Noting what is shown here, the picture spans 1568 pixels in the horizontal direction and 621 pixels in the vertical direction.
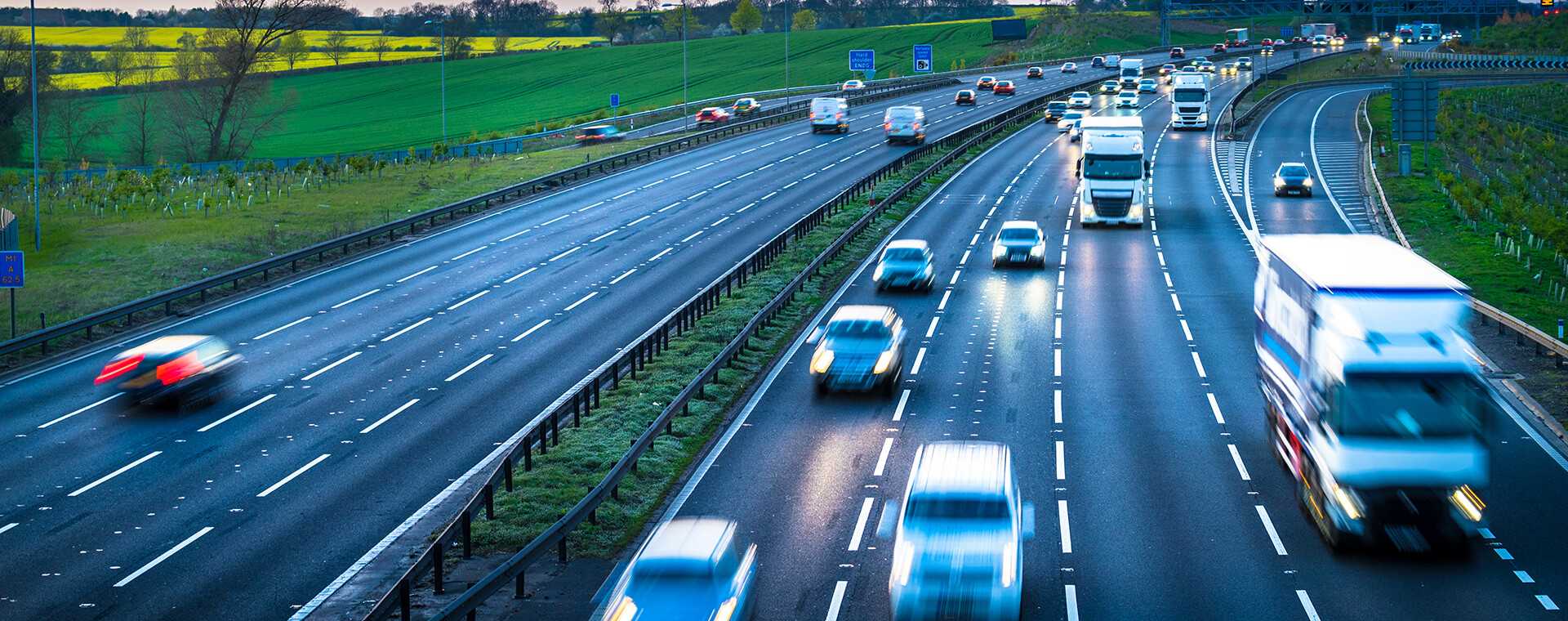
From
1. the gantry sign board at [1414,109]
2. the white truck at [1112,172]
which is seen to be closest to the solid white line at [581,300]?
the white truck at [1112,172]

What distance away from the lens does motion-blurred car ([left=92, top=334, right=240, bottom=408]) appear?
30156 mm

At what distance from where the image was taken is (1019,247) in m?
48.6

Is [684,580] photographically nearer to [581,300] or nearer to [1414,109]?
[581,300]

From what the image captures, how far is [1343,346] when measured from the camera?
19797mm

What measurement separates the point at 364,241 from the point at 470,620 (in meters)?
38.1

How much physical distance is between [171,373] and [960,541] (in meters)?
20.1

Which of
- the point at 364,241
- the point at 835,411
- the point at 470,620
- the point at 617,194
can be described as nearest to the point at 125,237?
the point at 364,241

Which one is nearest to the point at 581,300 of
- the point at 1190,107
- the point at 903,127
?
the point at 903,127

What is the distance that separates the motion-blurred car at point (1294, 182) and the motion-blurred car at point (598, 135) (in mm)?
45180

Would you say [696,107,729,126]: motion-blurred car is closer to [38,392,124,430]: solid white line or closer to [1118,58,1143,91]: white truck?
[1118,58,1143,91]: white truck

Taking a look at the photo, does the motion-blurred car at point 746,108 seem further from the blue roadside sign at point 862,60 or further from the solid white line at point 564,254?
the solid white line at point 564,254

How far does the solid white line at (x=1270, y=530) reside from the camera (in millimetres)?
21438

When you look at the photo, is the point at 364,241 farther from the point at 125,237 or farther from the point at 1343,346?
the point at 1343,346

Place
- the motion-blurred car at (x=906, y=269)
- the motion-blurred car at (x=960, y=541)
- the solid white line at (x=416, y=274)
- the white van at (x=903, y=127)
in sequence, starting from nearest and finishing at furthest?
the motion-blurred car at (x=960, y=541) → the motion-blurred car at (x=906, y=269) → the solid white line at (x=416, y=274) → the white van at (x=903, y=127)
